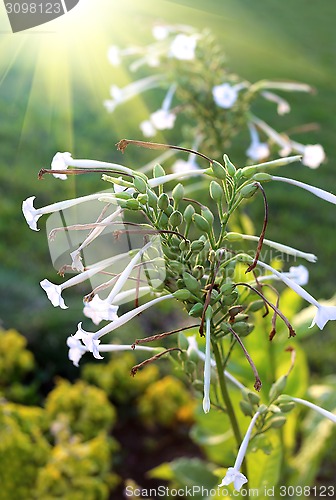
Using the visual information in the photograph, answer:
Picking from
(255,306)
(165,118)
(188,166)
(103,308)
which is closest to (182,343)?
(255,306)

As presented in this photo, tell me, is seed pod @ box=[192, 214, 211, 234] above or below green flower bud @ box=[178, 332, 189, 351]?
above

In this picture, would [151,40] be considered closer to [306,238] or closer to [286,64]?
[286,64]

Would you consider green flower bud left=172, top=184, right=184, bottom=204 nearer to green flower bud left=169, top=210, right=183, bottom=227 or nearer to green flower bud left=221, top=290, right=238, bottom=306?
green flower bud left=169, top=210, right=183, bottom=227

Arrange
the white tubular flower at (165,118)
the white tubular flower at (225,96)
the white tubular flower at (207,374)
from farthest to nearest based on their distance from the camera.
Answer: the white tubular flower at (165,118) < the white tubular flower at (225,96) < the white tubular flower at (207,374)

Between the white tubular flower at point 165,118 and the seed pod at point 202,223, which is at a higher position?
the seed pod at point 202,223

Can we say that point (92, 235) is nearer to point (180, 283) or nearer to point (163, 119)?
point (180, 283)

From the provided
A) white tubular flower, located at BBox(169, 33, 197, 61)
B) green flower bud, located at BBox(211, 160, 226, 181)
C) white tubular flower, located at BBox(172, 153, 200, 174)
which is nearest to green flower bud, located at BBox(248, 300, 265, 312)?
green flower bud, located at BBox(211, 160, 226, 181)

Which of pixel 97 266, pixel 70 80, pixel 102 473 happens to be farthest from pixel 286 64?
pixel 97 266

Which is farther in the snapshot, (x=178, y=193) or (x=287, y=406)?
(x=287, y=406)

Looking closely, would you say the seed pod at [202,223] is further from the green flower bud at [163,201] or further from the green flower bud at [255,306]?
the green flower bud at [255,306]

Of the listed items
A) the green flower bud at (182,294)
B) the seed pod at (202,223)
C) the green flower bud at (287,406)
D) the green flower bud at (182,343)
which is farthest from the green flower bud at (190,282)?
the green flower bud at (287,406)

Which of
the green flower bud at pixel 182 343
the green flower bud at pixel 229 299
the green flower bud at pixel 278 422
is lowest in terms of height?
the green flower bud at pixel 278 422

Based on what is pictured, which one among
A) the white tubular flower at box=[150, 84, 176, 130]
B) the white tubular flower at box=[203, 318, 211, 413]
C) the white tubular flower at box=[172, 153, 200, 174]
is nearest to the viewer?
the white tubular flower at box=[203, 318, 211, 413]
